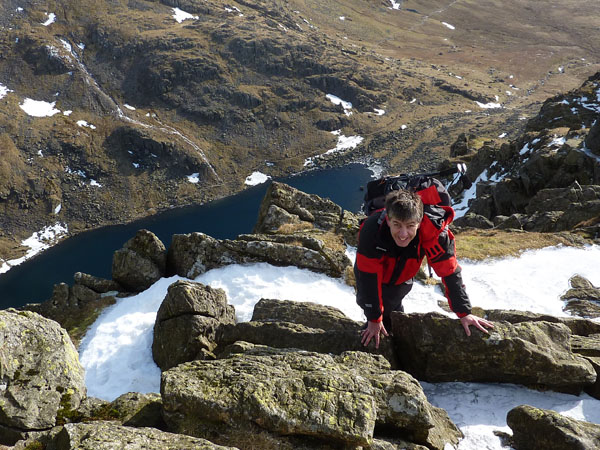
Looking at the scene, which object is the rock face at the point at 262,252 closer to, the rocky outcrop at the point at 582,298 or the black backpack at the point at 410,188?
the rocky outcrop at the point at 582,298

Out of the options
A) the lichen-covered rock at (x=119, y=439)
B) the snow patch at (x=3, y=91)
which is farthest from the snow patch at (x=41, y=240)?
the lichen-covered rock at (x=119, y=439)

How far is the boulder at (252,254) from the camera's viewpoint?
2292 centimetres

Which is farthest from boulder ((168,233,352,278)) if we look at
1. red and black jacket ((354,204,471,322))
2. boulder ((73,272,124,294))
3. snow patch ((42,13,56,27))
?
snow patch ((42,13,56,27))

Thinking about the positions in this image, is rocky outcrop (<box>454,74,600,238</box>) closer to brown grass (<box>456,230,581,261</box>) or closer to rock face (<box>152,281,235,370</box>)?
brown grass (<box>456,230,581,261</box>)

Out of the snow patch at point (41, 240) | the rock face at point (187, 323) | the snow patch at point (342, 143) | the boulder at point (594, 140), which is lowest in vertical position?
the snow patch at point (41, 240)

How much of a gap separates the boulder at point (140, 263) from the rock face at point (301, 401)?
1649cm

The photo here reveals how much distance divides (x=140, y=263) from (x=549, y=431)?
22.8 meters

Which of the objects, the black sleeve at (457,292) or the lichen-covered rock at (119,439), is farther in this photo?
the black sleeve at (457,292)

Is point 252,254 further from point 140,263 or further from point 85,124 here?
point 85,124

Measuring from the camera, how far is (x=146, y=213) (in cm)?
12500

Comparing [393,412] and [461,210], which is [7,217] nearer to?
[461,210]

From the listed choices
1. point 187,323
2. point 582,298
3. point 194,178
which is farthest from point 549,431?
point 194,178

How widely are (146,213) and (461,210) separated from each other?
325ft

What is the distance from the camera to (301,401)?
7887mm
